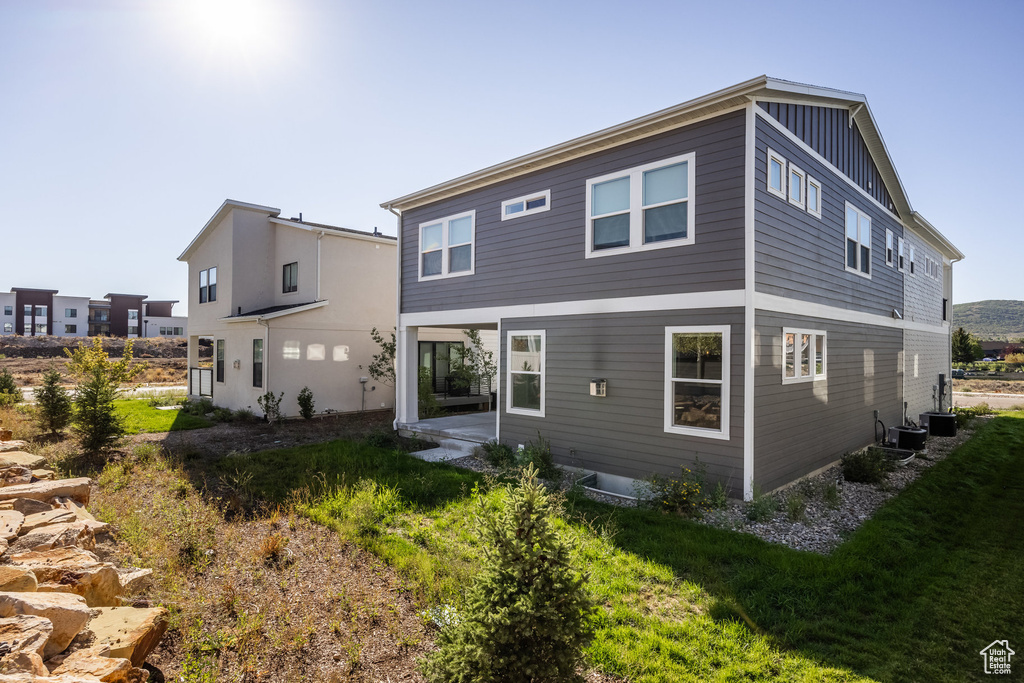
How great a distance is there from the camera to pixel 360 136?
1130cm

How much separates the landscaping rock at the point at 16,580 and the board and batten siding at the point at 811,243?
26.9 feet

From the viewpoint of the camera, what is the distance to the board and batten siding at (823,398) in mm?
7270

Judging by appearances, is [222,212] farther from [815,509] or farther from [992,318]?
[992,318]

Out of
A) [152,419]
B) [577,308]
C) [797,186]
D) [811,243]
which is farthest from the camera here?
[152,419]

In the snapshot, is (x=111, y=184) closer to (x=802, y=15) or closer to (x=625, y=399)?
(x=625, y=399)

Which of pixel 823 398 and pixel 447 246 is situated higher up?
pixel 447 246

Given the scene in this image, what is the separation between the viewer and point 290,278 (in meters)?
17.0

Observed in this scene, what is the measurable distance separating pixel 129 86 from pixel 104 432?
679 centimetres

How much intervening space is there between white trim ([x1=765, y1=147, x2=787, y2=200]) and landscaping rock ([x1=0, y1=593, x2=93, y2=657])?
8899 mm

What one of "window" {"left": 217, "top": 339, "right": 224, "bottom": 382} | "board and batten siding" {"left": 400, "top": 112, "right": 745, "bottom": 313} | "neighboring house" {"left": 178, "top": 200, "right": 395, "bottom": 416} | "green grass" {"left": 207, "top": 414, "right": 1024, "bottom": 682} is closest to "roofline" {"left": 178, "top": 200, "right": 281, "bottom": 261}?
"neighboring house" {"left": 178, "top": 200, "right": 395, "bottom": 416}

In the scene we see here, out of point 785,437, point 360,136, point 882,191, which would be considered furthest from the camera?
point 882,191

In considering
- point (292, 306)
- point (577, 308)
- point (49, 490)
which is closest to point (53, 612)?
point (49, 490)

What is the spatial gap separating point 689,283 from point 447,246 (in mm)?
6088

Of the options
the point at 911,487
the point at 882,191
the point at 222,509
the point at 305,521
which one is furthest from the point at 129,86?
the point at 882,191
